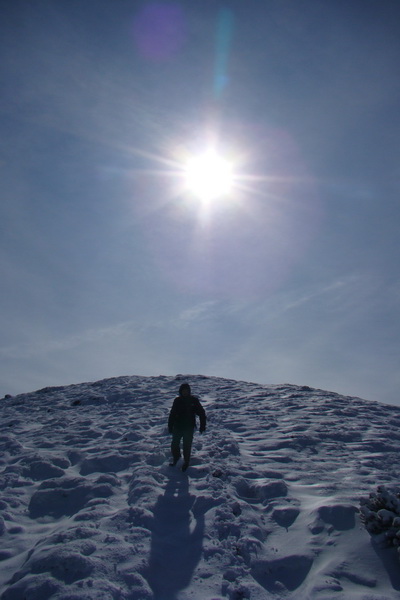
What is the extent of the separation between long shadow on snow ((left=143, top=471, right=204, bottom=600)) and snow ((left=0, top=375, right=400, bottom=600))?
20 millimetres

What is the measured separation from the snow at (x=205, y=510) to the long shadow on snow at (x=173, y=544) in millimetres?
20

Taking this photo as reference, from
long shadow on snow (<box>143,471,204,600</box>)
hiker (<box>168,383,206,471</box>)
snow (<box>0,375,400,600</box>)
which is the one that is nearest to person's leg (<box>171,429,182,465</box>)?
hiker (<box>168,383,206,471</box>)

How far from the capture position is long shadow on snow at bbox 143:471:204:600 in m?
5.18

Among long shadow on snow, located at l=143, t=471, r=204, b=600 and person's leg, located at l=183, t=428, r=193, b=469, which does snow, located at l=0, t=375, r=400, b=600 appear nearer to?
long shadow on snow, located at l=143, t=471, r=204, b=600

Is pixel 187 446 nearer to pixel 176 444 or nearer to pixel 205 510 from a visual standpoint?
pixel 176 444

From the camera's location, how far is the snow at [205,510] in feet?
16.8

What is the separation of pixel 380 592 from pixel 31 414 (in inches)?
561

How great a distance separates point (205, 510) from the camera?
7164 mm

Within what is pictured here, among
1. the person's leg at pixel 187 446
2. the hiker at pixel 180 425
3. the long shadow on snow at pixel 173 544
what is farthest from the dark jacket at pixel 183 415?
the long shadow on snow at pixel 173 544

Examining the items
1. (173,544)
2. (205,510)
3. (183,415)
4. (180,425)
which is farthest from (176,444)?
(173,544)

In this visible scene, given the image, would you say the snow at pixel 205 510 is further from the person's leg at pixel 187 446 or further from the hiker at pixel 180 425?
the hiker at pixel 180 425

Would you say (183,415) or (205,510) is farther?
(183,415)

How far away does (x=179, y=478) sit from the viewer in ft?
28.2

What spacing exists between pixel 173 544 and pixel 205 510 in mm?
1200
